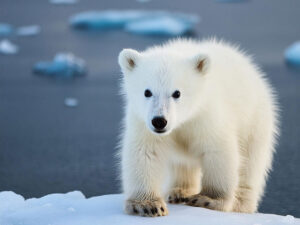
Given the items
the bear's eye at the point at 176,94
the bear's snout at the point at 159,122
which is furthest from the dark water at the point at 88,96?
the bear's snout at the point at 159,122

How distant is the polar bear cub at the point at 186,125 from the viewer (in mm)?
3232

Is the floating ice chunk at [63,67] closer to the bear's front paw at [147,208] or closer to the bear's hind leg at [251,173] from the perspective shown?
the bear's hind leg at [251,173]

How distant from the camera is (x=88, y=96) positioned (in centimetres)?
738

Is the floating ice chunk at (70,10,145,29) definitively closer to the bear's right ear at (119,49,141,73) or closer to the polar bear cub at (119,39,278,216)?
the polar bear cub at (119,39,278,216)

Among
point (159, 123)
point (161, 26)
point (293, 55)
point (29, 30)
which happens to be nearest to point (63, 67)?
point (161, 26)

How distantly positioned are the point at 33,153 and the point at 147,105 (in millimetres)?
2836

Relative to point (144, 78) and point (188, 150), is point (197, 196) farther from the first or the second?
point (144, 78)

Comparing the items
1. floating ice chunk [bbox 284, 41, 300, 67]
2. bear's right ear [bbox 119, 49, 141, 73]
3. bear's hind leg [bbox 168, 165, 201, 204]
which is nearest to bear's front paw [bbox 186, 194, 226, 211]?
bear's hind leg [bbox 168, 165, 201, 204]

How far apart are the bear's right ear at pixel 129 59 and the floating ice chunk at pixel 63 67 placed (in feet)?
16.1

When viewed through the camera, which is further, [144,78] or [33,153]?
[33,153]

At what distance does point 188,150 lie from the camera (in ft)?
11.6

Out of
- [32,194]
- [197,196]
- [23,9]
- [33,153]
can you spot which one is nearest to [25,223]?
[197,196]

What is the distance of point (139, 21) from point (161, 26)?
611 mm

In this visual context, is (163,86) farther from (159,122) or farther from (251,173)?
(251,173)
